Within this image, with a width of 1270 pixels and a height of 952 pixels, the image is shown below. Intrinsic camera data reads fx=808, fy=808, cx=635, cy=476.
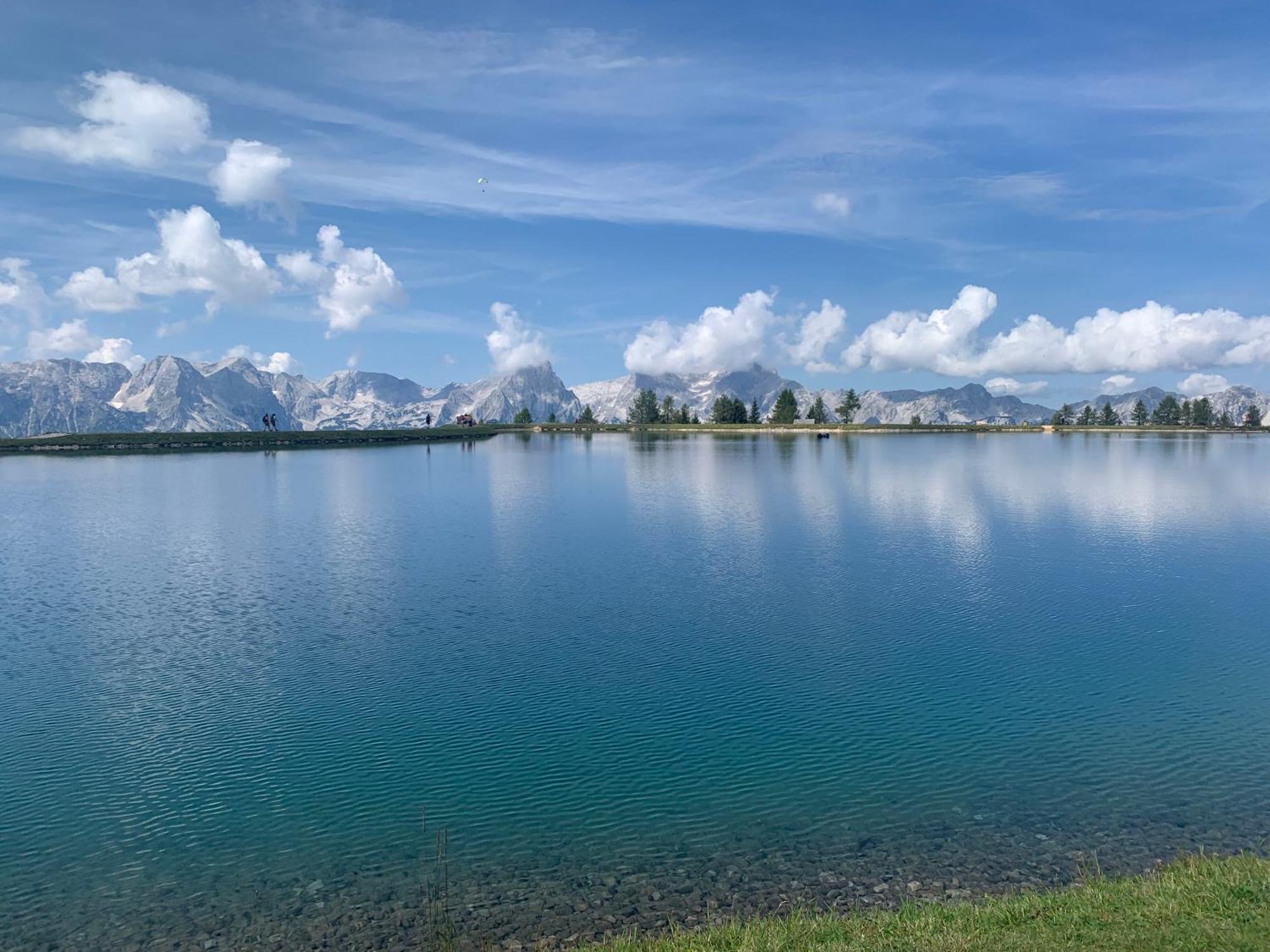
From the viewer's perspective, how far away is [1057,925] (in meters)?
16.0

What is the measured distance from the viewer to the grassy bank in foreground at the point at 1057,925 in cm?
1502

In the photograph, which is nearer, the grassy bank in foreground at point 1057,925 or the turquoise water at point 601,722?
the grassy bank in foreground at point 1057,925

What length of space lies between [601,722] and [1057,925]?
55.9ft

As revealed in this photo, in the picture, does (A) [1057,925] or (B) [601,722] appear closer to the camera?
(A) [1057,925]

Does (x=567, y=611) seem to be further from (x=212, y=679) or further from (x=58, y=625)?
(x=58, y=625)

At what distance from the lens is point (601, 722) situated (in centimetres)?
3008

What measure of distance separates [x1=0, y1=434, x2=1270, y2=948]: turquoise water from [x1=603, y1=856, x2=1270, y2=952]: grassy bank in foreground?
183 centimetres

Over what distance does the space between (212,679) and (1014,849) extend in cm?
3138

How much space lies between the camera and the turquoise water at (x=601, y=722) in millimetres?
20516

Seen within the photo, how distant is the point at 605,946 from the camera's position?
17.0 meters

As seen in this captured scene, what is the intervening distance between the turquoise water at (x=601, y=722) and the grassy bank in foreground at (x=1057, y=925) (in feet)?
6.00

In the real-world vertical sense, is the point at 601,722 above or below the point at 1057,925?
below

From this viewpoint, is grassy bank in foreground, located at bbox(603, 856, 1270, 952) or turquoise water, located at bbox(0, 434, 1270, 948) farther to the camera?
turquoise water, located at bbox(0, 434, 1270, 948)

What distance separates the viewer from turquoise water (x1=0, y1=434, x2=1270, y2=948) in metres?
20.5
